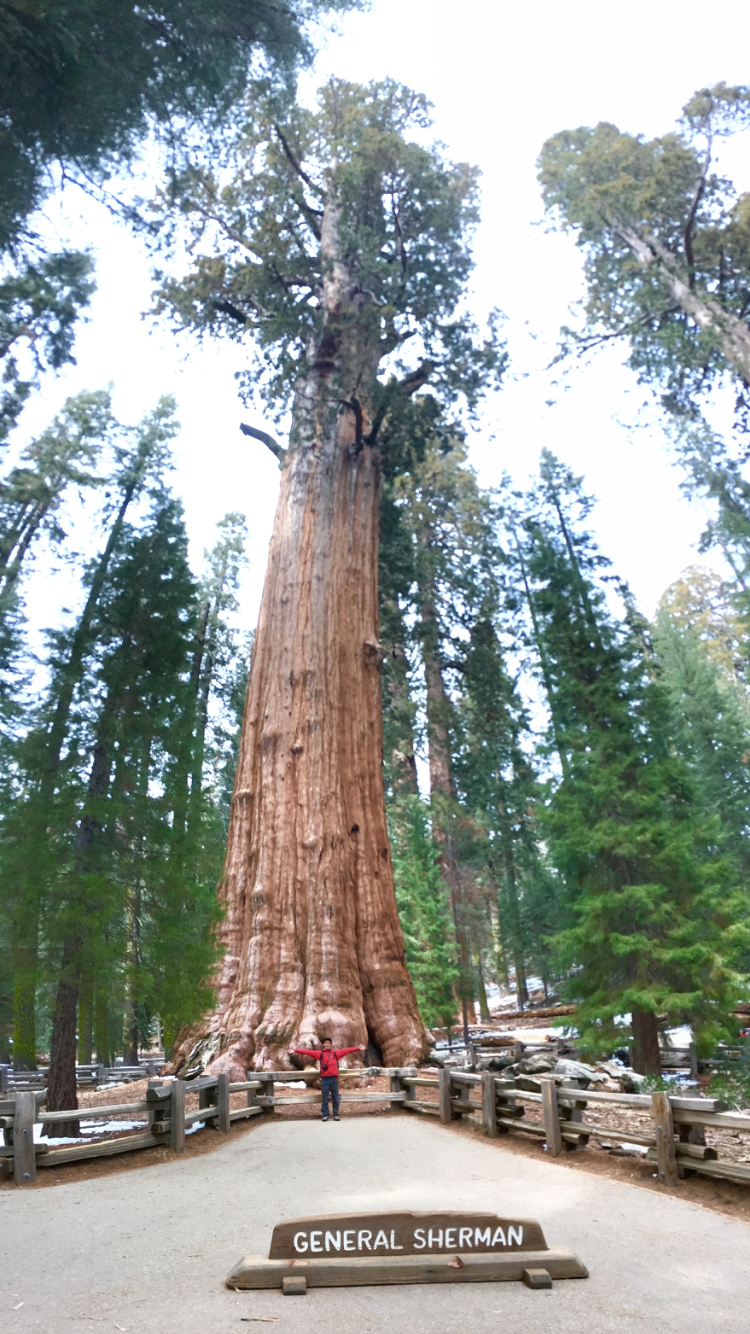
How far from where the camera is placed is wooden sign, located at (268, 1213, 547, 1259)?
380 centimetres

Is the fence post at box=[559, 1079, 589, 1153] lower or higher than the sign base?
higher

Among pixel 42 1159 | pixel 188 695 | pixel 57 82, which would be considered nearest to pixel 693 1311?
pixel 42 1159

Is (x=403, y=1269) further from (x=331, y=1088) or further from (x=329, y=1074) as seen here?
(x=331, y=1088)

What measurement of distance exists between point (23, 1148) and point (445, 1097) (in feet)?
15.2

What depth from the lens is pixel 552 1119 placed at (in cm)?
716

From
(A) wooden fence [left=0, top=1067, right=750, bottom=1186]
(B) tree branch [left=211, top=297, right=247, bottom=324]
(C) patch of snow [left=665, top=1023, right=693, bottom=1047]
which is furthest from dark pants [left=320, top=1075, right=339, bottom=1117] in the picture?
(B) tree branch [left=211, top=297, right=247, bottom=324]

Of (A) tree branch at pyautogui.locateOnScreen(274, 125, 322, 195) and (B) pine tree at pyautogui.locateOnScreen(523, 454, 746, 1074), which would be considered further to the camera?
(A) tree branch at pyautogui.locateOnScreen(274, 125, 322, 195)

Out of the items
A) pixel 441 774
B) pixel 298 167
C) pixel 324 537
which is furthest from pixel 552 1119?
pixel 441 774

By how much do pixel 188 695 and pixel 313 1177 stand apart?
5782 millimetres

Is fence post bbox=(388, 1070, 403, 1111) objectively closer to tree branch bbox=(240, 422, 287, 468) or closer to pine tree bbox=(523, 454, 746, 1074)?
pine tree bbox=(523, 454, 746, 1074)

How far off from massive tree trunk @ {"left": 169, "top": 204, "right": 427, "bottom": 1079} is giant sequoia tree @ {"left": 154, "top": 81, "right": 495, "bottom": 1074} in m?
0.03

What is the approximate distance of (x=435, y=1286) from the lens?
3.74m

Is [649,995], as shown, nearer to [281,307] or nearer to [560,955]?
[560,955]

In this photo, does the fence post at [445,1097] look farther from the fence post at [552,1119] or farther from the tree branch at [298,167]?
the tree branch at [298,167]
